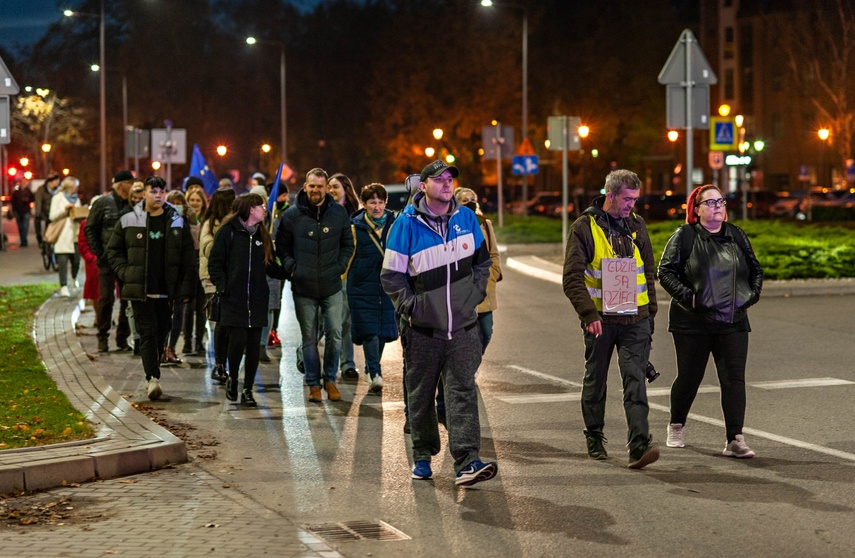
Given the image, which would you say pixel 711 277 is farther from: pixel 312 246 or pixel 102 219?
pixel 102 219

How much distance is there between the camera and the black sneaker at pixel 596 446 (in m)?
8.62

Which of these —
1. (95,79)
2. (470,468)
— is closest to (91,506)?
(470,468)

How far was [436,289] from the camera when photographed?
782 centimetres

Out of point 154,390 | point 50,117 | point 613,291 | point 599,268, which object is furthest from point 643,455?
point 50,117

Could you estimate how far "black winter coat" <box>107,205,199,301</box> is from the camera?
11.5 m

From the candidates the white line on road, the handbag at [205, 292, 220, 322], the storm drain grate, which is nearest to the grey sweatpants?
the storm drain grate

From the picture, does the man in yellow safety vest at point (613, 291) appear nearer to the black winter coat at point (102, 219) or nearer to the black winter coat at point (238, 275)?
the black winter coat at point (238, 275)

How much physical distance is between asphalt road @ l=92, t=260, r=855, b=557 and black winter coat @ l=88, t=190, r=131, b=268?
1.65m

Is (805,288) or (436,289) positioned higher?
(436,289)

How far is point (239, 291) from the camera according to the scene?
1100 centimetres

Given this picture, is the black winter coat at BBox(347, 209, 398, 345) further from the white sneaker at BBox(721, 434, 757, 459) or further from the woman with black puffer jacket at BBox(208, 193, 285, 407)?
the white sneaker at BBox(721, 434, 757, 459)

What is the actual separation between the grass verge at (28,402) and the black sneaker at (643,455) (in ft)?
11.3

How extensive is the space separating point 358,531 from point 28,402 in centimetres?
455

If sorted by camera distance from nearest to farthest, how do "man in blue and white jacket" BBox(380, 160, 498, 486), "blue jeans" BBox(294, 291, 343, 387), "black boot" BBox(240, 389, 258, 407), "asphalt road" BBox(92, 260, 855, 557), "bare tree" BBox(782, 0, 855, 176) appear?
1. "asphalt road" BBox(92, 260, 855, 557)
2. "man in blue and white jacket" BBox(380, 160, 498, 486)
3. "black boot" BBox(240, 389, 258, 407)
4. "blue jeans" BBox(294, 291, 343, 387)
5. "bare tree" BBox(782, 0, 855, 176)
